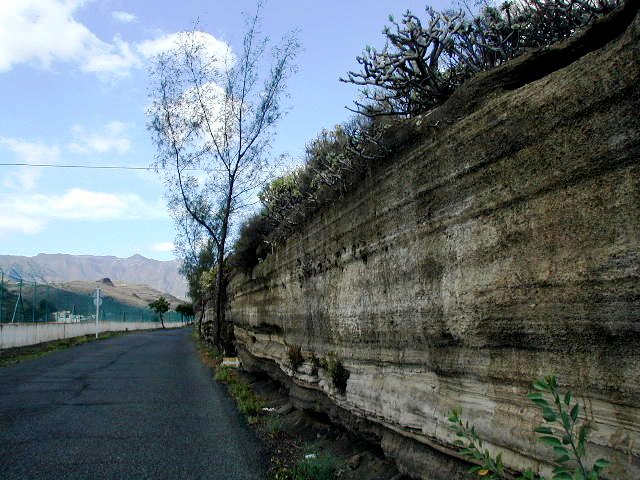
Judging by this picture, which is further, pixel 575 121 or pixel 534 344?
pixel 534 344

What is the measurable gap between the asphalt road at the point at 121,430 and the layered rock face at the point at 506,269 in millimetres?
1807

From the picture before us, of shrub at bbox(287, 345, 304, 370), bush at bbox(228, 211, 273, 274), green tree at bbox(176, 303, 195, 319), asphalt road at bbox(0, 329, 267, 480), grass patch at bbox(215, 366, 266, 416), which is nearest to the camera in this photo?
asphalt road at bbox(0, 329, 267, 480)

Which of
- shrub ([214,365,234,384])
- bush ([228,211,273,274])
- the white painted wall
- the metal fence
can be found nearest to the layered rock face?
bush ([228,211,273,274])

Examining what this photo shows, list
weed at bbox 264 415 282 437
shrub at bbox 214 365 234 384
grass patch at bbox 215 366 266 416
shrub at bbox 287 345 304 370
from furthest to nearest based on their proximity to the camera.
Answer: shrub at bbox 214 365 234 384
grass patch at bbox 215 366 266 416
shrub at bbox 287 345 304 370
weed at bbox 264 415 282 437

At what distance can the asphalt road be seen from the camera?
4.90 metres

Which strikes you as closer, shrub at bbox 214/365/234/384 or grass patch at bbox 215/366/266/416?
grass patch at bbox 215/366/266/416

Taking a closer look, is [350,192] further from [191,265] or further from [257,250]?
[191,265]

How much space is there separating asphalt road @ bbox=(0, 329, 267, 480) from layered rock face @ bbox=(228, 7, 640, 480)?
1.81 meters

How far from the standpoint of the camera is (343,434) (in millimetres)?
5785

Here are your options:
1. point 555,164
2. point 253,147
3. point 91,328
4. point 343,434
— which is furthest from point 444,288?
point 91,328

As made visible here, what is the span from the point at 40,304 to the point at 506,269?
2702 cm

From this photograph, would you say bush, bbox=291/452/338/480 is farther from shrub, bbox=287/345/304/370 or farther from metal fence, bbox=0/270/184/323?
metal fence, bbox=0/270/184/323

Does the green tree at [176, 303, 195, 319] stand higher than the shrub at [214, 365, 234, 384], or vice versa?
the green tree at [176, 303, 195, 319]

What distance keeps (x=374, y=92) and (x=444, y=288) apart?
2274mm
